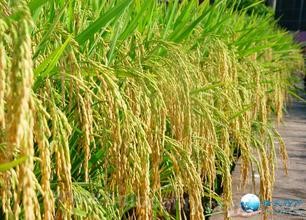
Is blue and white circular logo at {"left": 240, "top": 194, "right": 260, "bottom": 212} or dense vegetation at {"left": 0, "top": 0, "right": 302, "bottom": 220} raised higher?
dense vegetation at {"left": 0, "top": 0, "right": 302, "bottom": 220}

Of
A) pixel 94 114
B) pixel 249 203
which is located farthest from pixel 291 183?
pixel 94 114

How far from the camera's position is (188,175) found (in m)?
1.87

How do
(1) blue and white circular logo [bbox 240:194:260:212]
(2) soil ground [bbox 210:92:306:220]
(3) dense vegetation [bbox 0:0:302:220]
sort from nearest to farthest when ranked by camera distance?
(3) dense vegetation [bbox 0:0:302:220] < (1) blue and white circular logo [bbox 240:194:260:212] < (2) soil ground [bbox 210:92:306:220]

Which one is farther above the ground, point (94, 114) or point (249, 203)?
point (94, 114)

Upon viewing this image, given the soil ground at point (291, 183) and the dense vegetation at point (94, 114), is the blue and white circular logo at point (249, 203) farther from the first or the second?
the dense vegetation at point (94, 114)

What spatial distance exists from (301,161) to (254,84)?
2.41m

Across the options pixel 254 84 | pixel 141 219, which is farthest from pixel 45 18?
pixel 254 84

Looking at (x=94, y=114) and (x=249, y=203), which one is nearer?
(x=94, y=114)

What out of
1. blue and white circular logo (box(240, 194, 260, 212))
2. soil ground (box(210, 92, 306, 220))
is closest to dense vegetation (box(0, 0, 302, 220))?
blue and white circular logo (box(240, 194, 260, 212))

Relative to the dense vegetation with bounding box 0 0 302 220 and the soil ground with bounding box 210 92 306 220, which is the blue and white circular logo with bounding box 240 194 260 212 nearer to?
the soil ground with bounding box 210 92 306 220

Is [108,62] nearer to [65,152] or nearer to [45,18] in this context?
[45,18]

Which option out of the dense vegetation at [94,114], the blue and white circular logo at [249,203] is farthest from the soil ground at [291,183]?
the dense vegetation at [94,114]

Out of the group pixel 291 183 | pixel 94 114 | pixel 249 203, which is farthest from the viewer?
pixel 291 183

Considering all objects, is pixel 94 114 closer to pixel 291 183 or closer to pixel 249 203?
pixel 249 203
